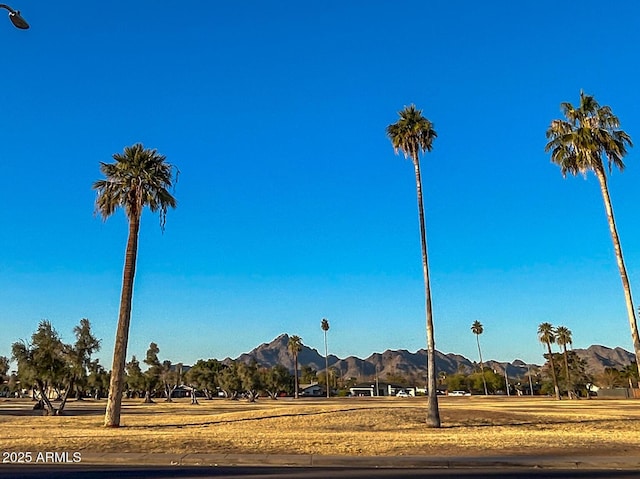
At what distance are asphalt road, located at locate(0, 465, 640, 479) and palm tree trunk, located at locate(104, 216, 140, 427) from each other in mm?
13719

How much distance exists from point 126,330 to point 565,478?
75.4ft

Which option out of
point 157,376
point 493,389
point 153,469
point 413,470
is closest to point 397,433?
point 413,470

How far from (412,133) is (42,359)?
36.2m

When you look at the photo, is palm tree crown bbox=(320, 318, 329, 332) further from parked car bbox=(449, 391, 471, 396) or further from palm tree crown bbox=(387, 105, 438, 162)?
palm tree crown bbox=(387, 105, 438, 162)

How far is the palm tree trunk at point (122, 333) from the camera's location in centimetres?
2931

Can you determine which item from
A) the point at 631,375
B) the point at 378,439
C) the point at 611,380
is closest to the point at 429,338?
the point at 378,439

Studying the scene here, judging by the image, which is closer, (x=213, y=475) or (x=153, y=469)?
(x=213, y=475)

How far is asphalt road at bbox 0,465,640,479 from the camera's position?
14.0 meters

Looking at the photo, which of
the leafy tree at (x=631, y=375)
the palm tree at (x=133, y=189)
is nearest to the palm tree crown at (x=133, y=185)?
the palm tree at (x=133, y=189)

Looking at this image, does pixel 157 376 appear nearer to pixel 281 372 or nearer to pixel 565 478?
pixel 281 372

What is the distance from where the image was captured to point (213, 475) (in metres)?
14.4

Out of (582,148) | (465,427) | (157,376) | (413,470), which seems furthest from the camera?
(157,376)

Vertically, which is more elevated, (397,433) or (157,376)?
(157,376)

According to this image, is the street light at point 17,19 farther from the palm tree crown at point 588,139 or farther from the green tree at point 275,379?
the green tree at point 275,379
